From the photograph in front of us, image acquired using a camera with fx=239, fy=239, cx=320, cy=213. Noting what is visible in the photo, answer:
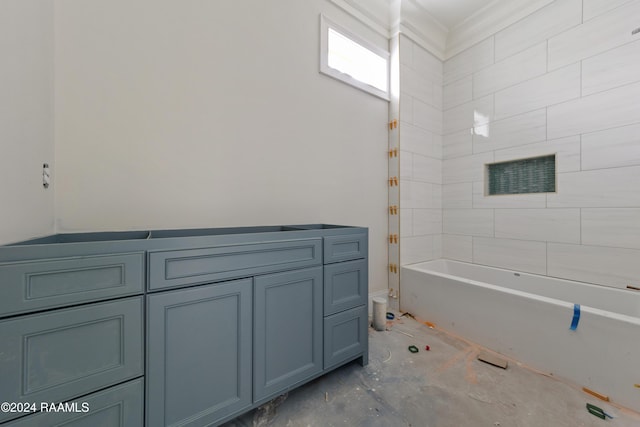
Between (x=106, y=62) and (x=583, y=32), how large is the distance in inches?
136

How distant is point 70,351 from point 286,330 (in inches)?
32.7

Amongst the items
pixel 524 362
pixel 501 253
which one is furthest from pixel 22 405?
pixel 501 253

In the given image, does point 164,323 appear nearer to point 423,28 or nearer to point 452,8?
point 423,28

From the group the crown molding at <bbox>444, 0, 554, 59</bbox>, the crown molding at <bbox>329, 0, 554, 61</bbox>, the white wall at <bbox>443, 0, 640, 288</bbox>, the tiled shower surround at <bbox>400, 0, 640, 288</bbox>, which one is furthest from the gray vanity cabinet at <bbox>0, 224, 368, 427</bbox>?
the crown molding at <bbox>444, 0, 554, 59</bbox>

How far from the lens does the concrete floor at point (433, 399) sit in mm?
1221

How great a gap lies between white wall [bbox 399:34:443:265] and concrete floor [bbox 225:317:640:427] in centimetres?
111

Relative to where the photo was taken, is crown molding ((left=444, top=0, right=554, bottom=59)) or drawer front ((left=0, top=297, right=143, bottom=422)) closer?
drawer front ((left=0, top=297, right=143, bottom=422))

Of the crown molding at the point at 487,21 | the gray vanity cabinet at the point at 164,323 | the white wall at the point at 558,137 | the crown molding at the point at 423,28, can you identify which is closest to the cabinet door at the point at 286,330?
the gray vanity cabinet at the point at 164,323

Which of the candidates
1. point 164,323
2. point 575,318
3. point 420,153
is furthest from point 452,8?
point 164,323

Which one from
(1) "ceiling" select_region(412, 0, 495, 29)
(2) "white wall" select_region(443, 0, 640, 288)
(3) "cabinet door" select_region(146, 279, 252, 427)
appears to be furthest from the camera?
(1) "ceiling" select_region(412, 0, 495, 29)

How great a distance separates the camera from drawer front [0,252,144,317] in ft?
2.39

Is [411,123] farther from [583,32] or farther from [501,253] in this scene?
[501,253]

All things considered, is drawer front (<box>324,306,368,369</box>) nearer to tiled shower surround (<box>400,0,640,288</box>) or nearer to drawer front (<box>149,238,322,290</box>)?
drawer front (<box>149,238,322,290</box>)

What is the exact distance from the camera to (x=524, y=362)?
1.67 metres
